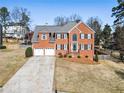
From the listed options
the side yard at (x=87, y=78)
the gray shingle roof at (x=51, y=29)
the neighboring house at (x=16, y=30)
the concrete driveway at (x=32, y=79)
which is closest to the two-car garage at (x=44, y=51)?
the gray shingle roof at (x=51, y=29)

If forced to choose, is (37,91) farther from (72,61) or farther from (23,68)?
(72,61)

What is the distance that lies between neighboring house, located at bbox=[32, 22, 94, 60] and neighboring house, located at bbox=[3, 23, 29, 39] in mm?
59324

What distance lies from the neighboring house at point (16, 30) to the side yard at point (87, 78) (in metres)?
71.5

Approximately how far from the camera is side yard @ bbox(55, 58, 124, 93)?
3584 centimetres

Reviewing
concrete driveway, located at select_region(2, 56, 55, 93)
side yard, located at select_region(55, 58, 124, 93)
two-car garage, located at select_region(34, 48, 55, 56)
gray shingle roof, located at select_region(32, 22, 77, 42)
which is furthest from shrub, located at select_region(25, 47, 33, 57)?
concrete driveway, located at select_region(2, 56, 55, 93)

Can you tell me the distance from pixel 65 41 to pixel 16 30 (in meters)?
64.1

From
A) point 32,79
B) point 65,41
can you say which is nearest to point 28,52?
point 65,41

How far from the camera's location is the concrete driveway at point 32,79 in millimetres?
31219

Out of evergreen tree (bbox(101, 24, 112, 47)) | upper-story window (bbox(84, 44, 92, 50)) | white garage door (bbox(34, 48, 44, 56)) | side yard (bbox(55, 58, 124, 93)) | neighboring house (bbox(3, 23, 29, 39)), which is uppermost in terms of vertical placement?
neighboring house (bbox(3, 23, 29, 39))

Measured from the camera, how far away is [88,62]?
5544 cm

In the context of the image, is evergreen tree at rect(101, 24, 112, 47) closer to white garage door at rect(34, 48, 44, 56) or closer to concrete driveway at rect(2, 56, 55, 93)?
white garage door at rect(34, 48, 44, 56)

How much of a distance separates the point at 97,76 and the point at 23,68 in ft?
40.4

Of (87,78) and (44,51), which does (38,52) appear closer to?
(44,51)

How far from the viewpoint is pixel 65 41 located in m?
62.4
